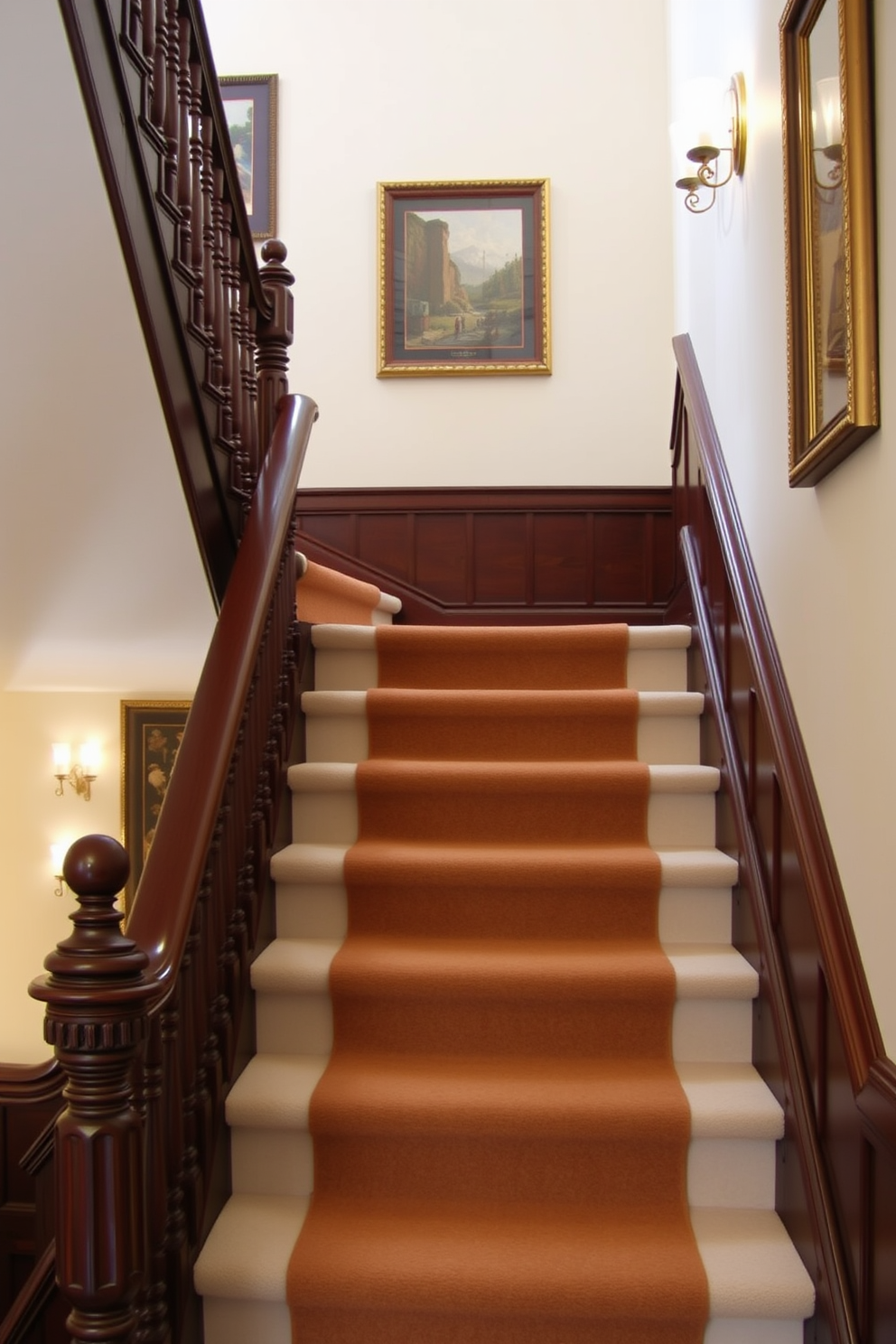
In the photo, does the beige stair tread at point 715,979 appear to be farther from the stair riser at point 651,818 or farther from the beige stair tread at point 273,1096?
the beige stair tread at point 273,1096

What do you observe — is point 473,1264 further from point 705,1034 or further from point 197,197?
point 197,197

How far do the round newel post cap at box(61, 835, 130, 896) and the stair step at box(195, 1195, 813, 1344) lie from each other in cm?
79

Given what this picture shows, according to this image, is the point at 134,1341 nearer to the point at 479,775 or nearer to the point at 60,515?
the point at 479,775

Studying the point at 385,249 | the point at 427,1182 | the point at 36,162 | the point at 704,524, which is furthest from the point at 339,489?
the point at 427,1182

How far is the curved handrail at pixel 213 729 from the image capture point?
171cm

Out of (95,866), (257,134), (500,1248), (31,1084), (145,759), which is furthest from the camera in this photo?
(257,134)

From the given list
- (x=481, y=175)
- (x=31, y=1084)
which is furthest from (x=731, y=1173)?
(x=481, y=175)

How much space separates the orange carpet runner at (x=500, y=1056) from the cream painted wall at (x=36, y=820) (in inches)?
89.1

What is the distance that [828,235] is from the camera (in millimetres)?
1874

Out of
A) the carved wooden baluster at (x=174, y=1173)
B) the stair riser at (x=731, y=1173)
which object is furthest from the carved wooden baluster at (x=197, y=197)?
the stair riser at (x=731, y=1173)

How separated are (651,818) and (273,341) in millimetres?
1571

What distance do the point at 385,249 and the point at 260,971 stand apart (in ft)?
12.0

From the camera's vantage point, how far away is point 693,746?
9.76 feet

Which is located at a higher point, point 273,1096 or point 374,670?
point 374,670
